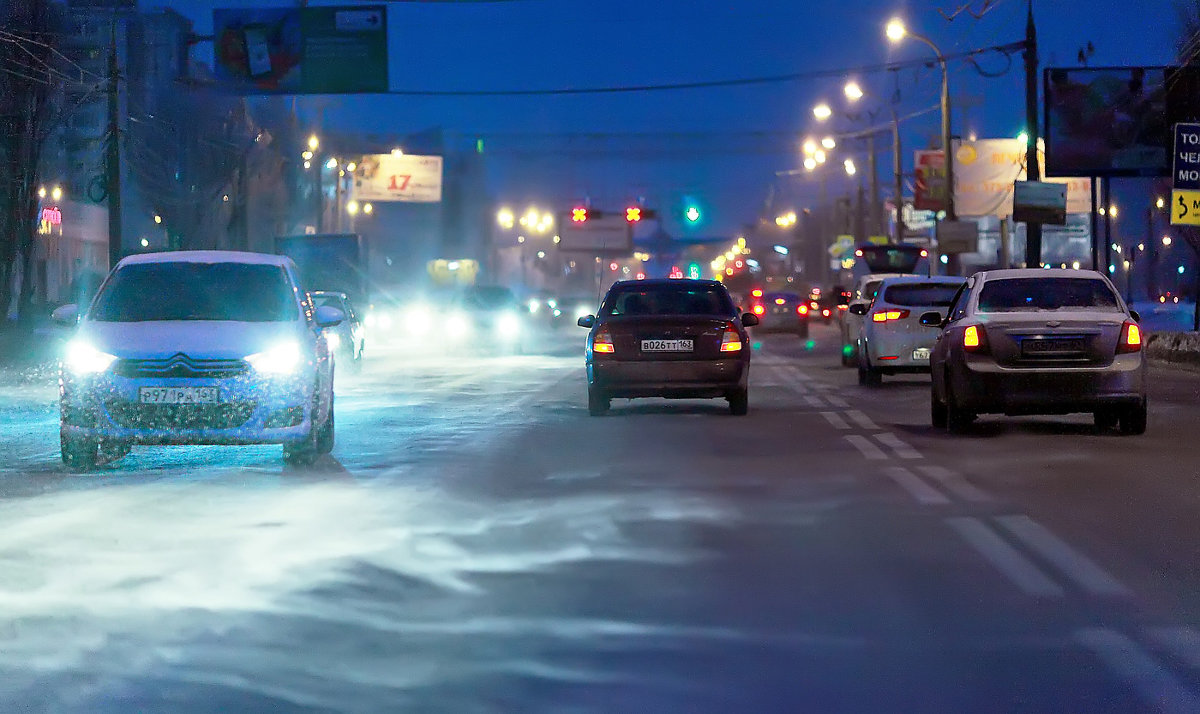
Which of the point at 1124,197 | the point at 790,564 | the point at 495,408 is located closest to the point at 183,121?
the point at 495,408

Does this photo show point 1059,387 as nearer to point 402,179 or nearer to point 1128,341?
point 1128,341

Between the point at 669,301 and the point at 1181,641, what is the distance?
15.0 meters

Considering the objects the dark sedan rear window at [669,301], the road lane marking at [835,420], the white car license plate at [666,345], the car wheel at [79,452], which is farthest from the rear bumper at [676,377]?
the car wheel at [79,452]

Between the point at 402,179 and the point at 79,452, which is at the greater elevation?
the point at 402,179

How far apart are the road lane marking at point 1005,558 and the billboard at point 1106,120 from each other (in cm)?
4138

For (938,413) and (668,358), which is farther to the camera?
(668,358)

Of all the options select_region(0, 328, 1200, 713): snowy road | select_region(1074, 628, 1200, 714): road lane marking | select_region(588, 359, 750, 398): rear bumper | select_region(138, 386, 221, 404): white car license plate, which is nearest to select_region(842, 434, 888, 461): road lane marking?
select_region(0, 328, 1200, 713): snowy road

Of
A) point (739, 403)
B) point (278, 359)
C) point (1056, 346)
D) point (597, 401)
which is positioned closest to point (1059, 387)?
point (1056, 346)

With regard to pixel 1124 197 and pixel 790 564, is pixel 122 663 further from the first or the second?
pixel 1124 197

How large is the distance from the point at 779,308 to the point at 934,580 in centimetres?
4943

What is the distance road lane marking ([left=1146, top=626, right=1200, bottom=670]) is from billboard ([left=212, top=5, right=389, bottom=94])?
123ft

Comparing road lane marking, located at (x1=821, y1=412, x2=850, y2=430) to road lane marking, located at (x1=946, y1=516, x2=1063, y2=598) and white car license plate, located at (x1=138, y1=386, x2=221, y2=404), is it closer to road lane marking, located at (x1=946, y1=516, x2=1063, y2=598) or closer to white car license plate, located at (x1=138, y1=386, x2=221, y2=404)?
white car license plate, located at (x1=138, y1=386, x2=221, y2=404)

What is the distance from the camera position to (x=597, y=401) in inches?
816

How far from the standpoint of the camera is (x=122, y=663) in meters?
6.75
